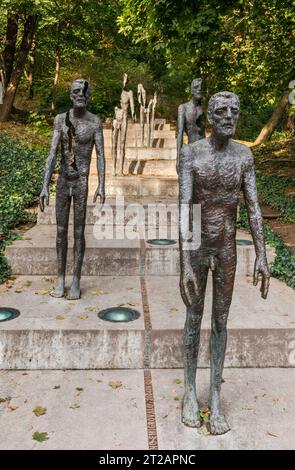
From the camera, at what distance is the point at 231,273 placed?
10.9 ft

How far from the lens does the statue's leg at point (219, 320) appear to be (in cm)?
330

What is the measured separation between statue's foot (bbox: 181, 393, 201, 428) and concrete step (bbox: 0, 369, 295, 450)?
5 centimetres

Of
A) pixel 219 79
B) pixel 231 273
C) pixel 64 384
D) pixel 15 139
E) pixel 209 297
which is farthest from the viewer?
pixel 15 139

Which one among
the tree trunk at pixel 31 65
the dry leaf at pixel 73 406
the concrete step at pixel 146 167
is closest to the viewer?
the dry leaf at pixel 73 406

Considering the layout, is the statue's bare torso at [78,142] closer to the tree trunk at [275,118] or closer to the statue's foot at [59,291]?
the statue's foot at [59,291]

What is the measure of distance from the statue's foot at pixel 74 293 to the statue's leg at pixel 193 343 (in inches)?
91.9

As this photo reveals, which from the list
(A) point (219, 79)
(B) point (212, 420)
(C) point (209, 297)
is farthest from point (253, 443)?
(A) point (219, 79)

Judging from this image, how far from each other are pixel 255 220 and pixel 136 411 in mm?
1798

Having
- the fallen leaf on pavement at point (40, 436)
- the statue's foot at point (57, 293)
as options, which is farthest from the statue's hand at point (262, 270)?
the statue's foot at point (57, 293)

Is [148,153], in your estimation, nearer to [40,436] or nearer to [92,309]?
[92,309]

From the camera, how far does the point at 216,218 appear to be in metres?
3.20

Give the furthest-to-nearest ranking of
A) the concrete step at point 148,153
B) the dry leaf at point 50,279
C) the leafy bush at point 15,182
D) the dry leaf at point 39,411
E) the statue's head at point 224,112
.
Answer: the concrete step at point 148,153 < the leafy bush at point 15,182 < the dry leaf at point 50,279 < the dry leaf at point 39,411 < the statue's head at point 224,112
